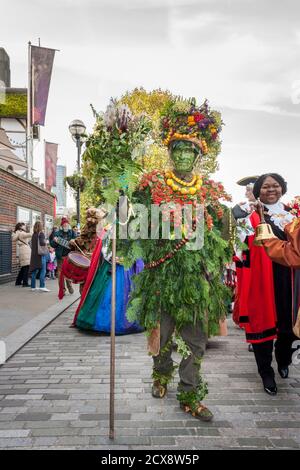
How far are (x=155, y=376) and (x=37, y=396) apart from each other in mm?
1081

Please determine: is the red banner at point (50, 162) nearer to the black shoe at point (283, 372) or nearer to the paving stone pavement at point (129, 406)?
the paving stone pavement at point (129, 406)

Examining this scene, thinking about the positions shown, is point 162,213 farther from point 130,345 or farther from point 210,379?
point 130,345

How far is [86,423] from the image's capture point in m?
2.96

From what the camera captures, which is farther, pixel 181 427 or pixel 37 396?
pixel 37 396

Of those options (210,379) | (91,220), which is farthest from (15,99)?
(210,379)

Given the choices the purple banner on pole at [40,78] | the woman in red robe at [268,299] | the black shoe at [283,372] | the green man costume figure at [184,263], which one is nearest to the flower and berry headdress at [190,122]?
the green man costume figure at [184,263]

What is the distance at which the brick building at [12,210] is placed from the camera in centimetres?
1253

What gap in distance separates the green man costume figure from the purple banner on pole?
16.3m

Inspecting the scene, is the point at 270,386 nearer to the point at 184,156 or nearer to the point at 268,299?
the point at 268,299

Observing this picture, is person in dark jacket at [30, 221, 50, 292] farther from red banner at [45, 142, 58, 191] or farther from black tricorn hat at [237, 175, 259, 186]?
red banner at [45, 142, 58, 191]

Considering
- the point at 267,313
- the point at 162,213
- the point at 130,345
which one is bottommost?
the point at 130,345

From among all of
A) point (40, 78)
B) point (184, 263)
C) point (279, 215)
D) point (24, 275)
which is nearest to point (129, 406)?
point (184, 263)

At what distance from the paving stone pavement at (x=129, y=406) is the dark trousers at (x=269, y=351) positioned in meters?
0.21

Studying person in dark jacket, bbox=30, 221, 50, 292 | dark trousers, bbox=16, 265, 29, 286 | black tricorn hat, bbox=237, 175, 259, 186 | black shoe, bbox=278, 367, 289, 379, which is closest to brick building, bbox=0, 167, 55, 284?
dark trousers, bbox=16, 265, 29, 286
